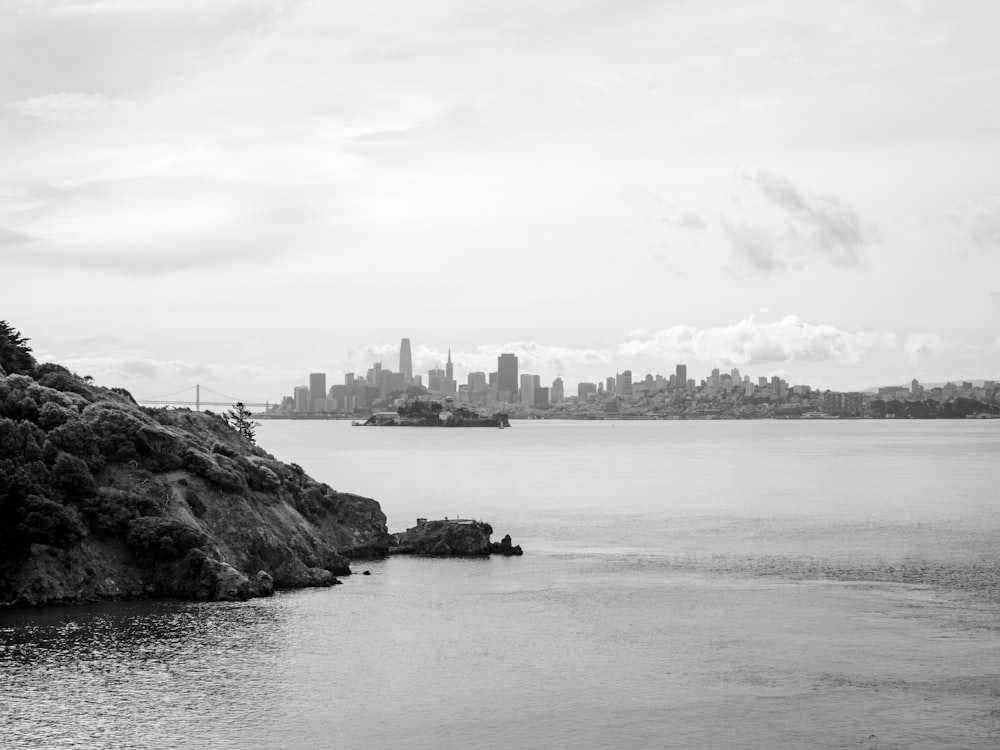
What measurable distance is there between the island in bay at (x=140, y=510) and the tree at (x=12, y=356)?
0.43 ft

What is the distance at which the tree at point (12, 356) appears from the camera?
10188 cm

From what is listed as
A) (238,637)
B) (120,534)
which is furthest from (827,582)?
(120,534)

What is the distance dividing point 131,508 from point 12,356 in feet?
96.3

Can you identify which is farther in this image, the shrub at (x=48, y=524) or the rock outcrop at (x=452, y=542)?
the rock outcrop at (x=452, y=542)

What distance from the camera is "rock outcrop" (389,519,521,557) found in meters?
106

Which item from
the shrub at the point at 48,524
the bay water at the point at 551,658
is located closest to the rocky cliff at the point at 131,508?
the shrub at the point at 48,524

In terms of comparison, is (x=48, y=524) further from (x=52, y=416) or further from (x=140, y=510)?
(x=52, y=416)

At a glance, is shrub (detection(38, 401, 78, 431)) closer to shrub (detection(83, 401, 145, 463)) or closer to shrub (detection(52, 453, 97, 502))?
shrub (detection(83, 401, 145, 463))

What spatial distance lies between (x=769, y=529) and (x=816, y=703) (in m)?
74.4

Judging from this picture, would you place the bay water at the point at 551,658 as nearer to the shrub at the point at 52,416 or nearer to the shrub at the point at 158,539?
the shrub at the point at 158,539

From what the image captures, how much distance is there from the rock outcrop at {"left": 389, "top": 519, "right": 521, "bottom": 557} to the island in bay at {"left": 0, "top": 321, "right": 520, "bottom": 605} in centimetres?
18

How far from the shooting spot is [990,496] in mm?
164750

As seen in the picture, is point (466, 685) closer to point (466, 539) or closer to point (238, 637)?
point (238, 637)

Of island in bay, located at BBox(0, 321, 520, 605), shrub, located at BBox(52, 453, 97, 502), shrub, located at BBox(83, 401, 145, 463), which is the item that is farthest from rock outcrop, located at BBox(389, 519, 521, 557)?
shrub, located at BBox(52, 453, 97, 502)
